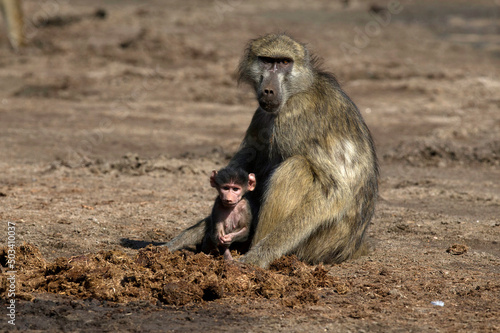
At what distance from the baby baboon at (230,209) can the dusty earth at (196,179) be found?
12.8 inches

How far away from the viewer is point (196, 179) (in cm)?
901

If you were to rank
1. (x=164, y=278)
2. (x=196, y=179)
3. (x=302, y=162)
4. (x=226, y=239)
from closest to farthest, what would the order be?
1. (x=164, y=278)
2. (x=302, y=162)
3. (x=226, y=239)
4. (x=196, y=179)

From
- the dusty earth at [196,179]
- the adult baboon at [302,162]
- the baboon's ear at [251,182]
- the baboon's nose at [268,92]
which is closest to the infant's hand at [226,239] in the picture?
the adult baboon at [302,162]

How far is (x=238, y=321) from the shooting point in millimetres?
4531

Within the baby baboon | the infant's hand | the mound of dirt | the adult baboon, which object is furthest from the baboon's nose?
the mound of dirt

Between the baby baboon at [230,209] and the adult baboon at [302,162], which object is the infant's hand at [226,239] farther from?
the adult baboon at [302,162]

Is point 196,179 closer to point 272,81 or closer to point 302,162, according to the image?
point 272,81

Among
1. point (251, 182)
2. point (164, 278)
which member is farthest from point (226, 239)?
point (164, 278)

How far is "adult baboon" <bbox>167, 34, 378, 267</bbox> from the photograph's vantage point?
548 cm

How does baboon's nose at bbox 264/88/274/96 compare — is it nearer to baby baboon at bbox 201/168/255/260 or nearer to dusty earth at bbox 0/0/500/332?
baby baboon at bbox 201/168/255/260

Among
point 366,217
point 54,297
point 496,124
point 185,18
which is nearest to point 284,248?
point 366,217

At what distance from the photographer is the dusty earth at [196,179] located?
4793 millimetres

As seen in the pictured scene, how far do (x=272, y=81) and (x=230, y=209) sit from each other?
3.52 ft

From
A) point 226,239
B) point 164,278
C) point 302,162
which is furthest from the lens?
point 226,239
